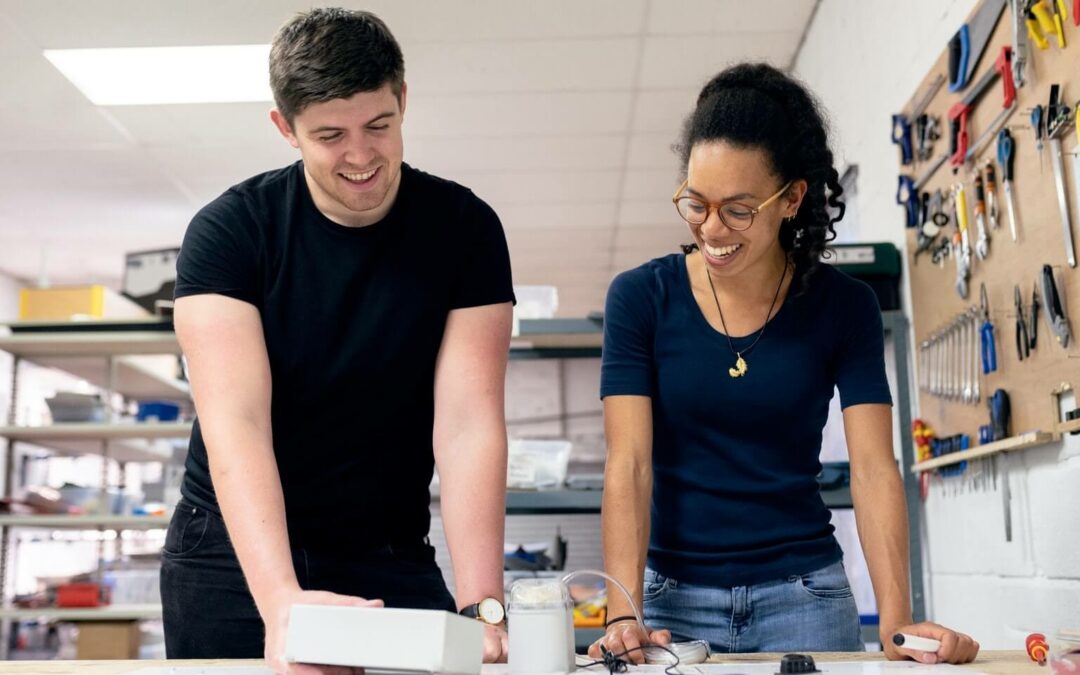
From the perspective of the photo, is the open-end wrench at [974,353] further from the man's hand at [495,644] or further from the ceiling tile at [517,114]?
the ceiling tile at [517,114]

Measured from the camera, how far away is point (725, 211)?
1.26m

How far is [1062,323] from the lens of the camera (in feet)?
5.15

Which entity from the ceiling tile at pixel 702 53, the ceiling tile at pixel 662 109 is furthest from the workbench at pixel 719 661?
the ceiling tile at pixel 662 109

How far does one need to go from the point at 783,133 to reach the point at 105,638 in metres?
3.69

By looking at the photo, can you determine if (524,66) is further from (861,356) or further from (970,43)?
(861,356)

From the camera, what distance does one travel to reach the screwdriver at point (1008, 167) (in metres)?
1.76

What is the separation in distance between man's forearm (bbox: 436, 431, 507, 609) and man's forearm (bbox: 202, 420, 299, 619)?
0.67 feet

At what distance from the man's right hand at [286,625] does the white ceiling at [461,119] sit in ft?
8.52

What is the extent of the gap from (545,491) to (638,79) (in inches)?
76.4

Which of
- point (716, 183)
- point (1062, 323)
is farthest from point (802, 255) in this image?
point (1062, 323)

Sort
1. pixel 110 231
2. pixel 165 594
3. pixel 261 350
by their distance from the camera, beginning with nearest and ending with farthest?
pixel 261 350
pixel 165 594
pixel 110 231

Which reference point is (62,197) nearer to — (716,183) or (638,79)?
(638,79)

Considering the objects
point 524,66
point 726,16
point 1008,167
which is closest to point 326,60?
point 1008,167

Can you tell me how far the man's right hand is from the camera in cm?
86
